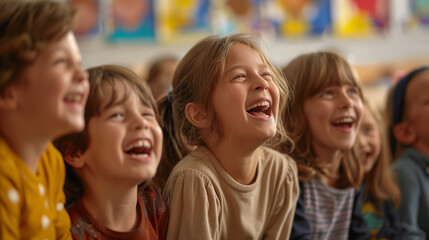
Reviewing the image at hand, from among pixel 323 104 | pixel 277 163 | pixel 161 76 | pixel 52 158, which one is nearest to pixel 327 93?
pixel 323 104

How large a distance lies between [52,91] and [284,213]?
740mm

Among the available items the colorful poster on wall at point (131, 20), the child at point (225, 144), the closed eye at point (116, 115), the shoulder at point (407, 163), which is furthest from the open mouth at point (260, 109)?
the colorful poster on wall at point (131, 20)

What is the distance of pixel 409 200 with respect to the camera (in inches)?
65.6

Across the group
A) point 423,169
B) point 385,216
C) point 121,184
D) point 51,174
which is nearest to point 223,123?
point 121,184

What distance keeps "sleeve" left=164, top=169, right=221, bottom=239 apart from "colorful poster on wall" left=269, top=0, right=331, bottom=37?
10.9 ft

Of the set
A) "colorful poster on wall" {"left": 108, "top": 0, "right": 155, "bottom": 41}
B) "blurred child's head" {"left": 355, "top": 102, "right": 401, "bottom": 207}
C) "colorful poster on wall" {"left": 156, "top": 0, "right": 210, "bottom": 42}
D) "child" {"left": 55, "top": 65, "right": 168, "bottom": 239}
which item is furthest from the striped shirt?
"colorful poster on wall" {"left": 108, "top": 0, "right": 155, "bottom": 41}

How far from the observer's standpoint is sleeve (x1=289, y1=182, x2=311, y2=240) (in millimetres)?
1346

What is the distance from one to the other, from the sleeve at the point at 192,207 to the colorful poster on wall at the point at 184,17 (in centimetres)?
327

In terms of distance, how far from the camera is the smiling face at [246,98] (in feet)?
3.76

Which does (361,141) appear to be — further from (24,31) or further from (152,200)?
(24,31)

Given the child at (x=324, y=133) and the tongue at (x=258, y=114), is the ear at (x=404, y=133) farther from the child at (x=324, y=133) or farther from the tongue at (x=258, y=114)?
the tongue at (x=258, y=114)

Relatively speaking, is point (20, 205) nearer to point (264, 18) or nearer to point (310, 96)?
point (310, 96)

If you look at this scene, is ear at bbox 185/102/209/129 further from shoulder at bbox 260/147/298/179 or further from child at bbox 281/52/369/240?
child at bbox 281/52/369/240

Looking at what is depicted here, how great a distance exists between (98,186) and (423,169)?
121cm
